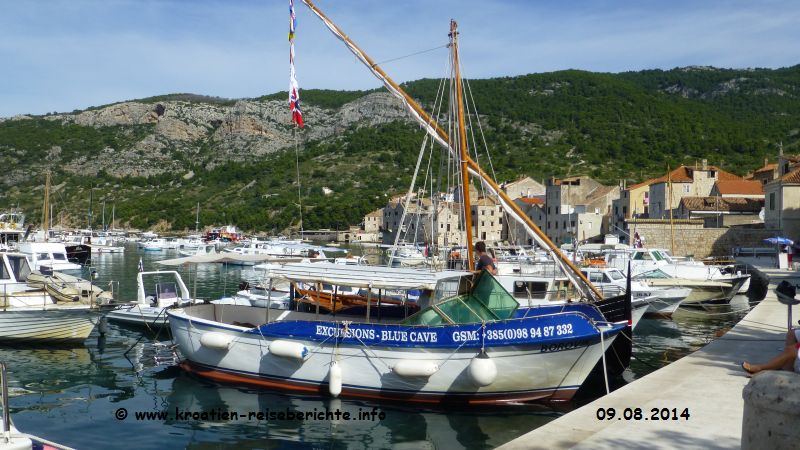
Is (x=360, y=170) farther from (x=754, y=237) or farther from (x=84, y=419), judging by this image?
(x=84, y=419)

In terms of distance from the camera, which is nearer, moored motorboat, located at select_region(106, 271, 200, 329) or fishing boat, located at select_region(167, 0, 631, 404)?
fishing boat, located at select_region(167, 0, 631, 404)

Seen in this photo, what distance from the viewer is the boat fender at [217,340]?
17.1 metres

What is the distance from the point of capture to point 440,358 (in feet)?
50.5

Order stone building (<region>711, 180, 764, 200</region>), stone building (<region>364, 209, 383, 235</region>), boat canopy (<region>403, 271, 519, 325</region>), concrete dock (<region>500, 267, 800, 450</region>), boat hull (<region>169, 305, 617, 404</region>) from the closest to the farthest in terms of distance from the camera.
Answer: concrete dock (<region>500, 267, 800, 450</region>) < boat hull (<region>169, 305, 617, 404</region>) < boat canopy (<region>403, 271, 519, 325</region>) < stone building (<region>711, 180, 764, 200</region>) < stone building (<region>364, 209, 383, 235</region>)

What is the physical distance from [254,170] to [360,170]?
31861 millimetres

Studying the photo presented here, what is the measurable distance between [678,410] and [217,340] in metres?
11.0

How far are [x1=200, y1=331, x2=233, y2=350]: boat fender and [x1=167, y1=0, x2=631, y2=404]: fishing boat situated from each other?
25 mm

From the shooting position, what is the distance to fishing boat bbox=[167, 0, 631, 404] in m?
15.2

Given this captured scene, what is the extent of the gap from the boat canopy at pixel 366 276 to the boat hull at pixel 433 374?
1.23m

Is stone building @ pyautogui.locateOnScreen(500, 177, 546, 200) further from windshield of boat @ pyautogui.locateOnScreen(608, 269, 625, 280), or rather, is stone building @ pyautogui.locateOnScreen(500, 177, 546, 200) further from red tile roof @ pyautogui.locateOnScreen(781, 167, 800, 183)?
windshield of boat @ pyautogui.locateOnScreen(608, 269, 625, 280)

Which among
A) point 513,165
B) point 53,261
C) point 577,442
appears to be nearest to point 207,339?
point 577,442

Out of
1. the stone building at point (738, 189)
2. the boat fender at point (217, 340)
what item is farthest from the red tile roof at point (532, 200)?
the boat fender at point (217, 340)

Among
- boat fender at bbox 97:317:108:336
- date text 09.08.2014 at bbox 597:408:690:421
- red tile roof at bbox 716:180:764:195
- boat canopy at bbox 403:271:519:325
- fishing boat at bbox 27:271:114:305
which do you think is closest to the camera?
date text 09.08.2014 at bbox 597:408:690:421

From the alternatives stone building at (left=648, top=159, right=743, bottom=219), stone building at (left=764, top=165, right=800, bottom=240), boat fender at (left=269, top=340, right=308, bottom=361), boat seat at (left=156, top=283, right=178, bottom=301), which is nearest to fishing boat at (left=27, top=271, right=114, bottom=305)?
boat seat at (left=156, top=283, right=178, bottom=301)
